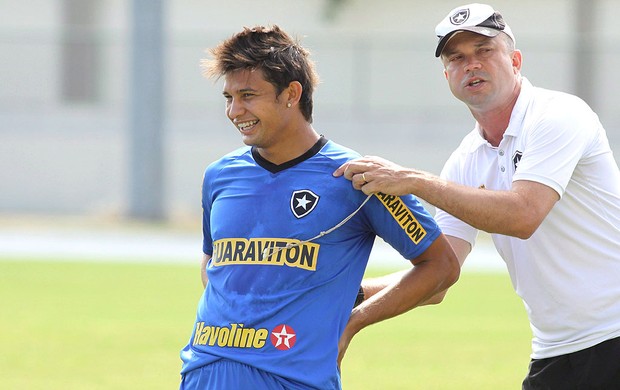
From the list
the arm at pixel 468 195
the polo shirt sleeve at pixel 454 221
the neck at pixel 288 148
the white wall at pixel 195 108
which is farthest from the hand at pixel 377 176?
the white wall at pixel 195 108

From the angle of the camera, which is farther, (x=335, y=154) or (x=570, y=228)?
(x=570, y=228)

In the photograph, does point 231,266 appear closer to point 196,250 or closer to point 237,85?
point 237,85

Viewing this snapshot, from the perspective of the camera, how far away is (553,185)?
497 cm

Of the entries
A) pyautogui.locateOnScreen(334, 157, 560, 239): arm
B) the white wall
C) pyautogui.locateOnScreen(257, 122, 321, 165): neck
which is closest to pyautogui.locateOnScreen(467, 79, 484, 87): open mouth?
pyautogui.locateOnScreen(334, 157, 560, 239): arm

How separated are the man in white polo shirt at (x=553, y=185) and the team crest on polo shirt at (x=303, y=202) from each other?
0.62 metres

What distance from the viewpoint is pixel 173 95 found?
28188 millimetres

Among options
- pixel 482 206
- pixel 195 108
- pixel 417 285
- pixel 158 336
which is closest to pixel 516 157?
pixel 482 206

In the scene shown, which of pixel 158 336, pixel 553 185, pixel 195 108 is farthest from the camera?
pixel 195 108

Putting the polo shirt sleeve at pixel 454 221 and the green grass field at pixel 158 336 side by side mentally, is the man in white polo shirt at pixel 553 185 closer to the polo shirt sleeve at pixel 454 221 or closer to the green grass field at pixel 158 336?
the polo shirt sleeve at pixel 454 221

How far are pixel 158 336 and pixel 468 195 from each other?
23.2ft

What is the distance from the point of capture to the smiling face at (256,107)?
15.7 ft

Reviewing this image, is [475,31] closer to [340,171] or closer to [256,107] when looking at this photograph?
[340,171]

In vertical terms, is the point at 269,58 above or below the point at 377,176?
above

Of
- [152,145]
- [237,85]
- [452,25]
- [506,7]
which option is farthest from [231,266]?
[506,7]
